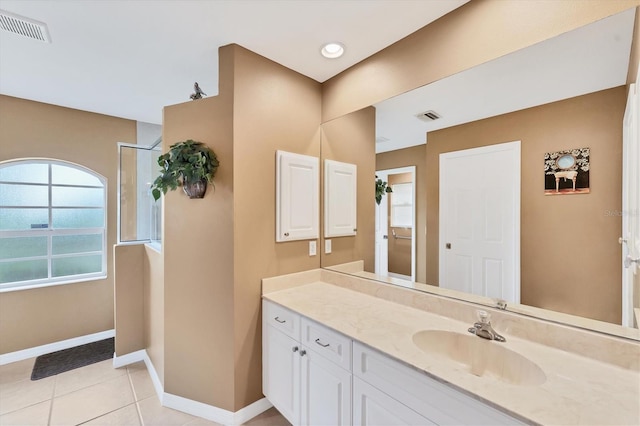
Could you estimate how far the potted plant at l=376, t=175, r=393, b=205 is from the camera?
201 centimetres

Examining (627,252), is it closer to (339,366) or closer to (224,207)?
(339,366)

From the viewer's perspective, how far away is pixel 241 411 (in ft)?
6.23

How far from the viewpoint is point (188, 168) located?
183 centimetres

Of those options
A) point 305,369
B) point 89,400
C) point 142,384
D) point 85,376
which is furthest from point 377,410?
point 85,376

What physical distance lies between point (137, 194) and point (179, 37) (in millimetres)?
1899

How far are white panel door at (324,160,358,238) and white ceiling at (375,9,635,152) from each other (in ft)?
1.97

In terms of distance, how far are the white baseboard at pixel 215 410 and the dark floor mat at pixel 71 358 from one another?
126 cm

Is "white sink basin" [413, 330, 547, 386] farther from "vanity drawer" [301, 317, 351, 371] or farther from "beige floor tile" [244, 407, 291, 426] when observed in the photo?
"beige floor tile" [244, 407, 291, 426]

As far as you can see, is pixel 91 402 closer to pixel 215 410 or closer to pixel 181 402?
pixel 181 402

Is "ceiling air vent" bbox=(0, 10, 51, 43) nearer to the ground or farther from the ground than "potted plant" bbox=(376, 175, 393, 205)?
farther from the ground

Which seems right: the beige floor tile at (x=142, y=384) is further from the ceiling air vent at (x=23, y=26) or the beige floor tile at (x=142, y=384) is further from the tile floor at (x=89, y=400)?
the ceiling air vent at (x=23, y=26)

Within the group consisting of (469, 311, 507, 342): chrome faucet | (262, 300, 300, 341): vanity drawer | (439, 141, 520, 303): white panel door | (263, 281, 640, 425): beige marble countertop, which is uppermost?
(439, 141, 520, 303): white panel door

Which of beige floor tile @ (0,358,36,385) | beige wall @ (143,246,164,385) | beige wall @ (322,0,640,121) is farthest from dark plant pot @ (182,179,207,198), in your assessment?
beige floor tile @ (0,358,36,385)

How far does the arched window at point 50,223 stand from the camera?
2.82 meters
